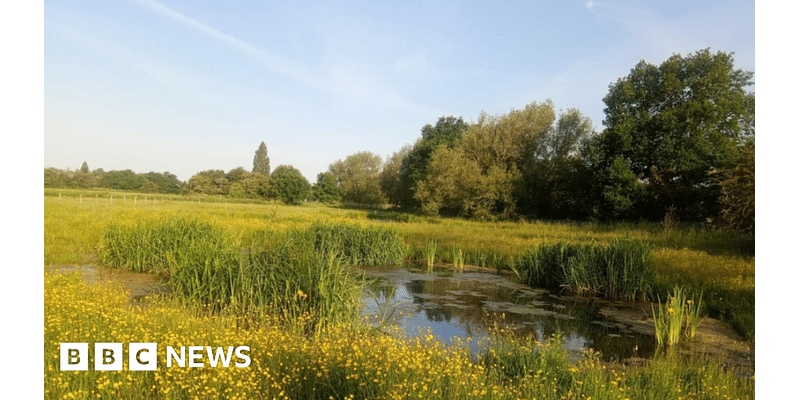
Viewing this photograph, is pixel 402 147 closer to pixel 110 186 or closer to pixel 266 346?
pixel 110 186

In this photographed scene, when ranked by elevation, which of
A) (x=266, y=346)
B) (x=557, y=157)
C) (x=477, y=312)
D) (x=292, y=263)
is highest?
(x=557, y=157)

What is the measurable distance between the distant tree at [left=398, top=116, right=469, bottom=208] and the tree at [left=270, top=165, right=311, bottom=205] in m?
24.9

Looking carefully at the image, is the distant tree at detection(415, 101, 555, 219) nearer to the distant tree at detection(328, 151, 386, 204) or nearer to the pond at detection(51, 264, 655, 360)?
the pond at detection(51, 264, 655, 360)

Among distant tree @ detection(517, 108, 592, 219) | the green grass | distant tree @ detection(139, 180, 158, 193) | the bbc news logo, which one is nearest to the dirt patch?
the green grass

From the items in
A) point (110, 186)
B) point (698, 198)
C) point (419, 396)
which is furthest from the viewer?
point (110, 186)

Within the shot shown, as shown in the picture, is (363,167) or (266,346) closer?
(266,346)

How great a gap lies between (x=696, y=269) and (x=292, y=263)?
526 inches

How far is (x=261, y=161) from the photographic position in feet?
393

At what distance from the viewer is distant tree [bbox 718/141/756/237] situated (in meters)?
19.4

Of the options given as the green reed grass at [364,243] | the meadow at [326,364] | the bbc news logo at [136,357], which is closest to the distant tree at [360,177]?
the green reed grass at [364,243]

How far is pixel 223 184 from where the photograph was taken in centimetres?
10000

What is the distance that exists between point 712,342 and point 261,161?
118 metres

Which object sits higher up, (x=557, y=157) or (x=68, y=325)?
(x=557, y=157)

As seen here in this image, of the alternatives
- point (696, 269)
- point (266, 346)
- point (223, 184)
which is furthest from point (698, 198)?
point (223, 184)
